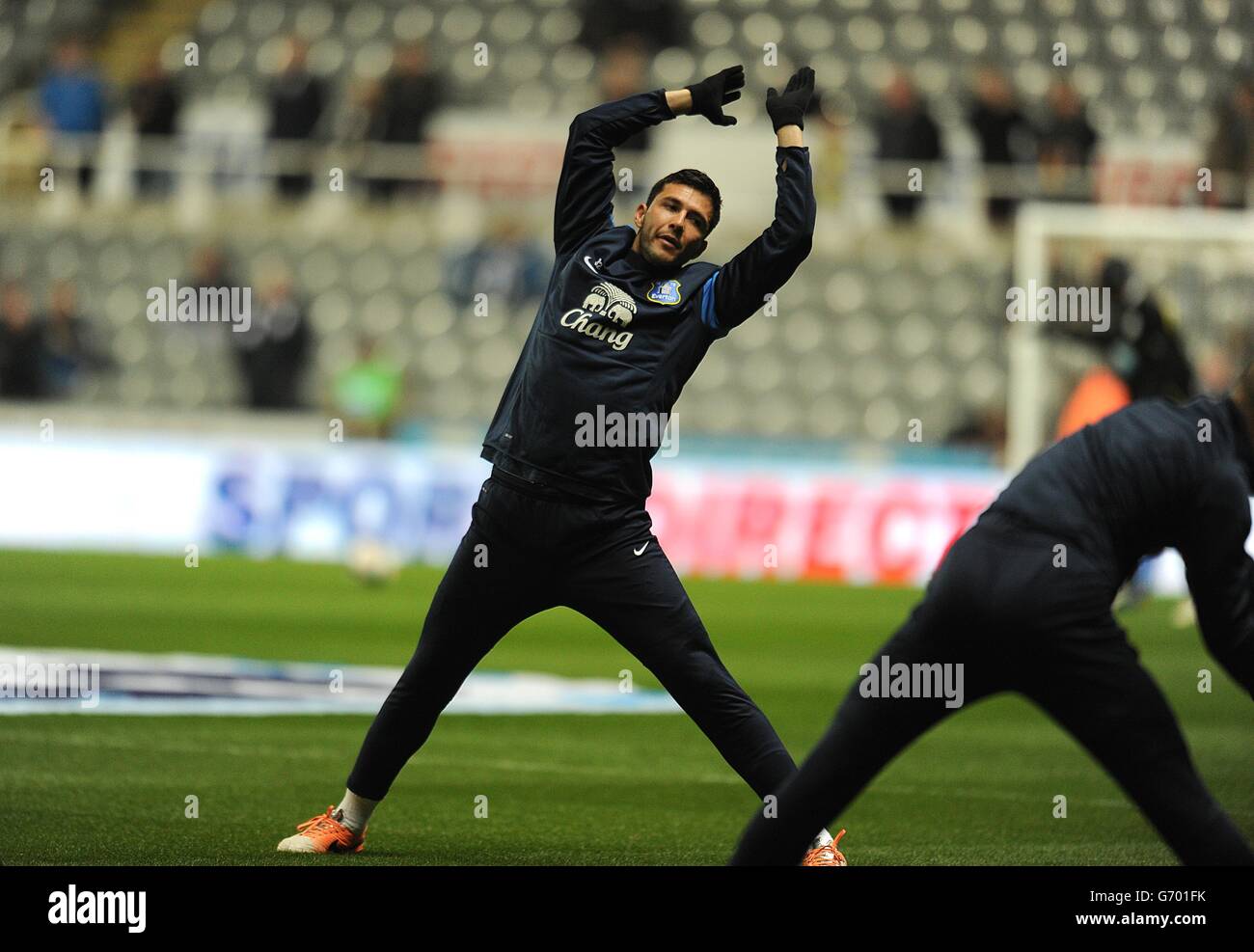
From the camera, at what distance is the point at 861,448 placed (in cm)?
2091

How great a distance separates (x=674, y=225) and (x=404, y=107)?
18522 millimetres

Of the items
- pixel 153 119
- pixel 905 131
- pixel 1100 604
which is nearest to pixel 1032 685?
pixel 1100 604

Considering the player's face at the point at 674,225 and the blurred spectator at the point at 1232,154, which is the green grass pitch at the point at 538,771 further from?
the blurred spectator at the point at 1232,154

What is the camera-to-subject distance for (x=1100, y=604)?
5.00 m

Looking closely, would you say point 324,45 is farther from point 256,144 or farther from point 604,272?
point 604,272

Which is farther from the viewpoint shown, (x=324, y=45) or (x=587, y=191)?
(x=324, y=45)

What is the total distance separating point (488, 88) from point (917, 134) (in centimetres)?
689

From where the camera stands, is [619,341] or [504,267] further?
[504,267]

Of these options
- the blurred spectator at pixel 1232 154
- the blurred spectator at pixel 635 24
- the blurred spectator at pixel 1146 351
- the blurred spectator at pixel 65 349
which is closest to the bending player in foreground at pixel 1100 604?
the blurred spectator at pixel 1146 351

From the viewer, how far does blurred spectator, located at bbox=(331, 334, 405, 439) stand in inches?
878
